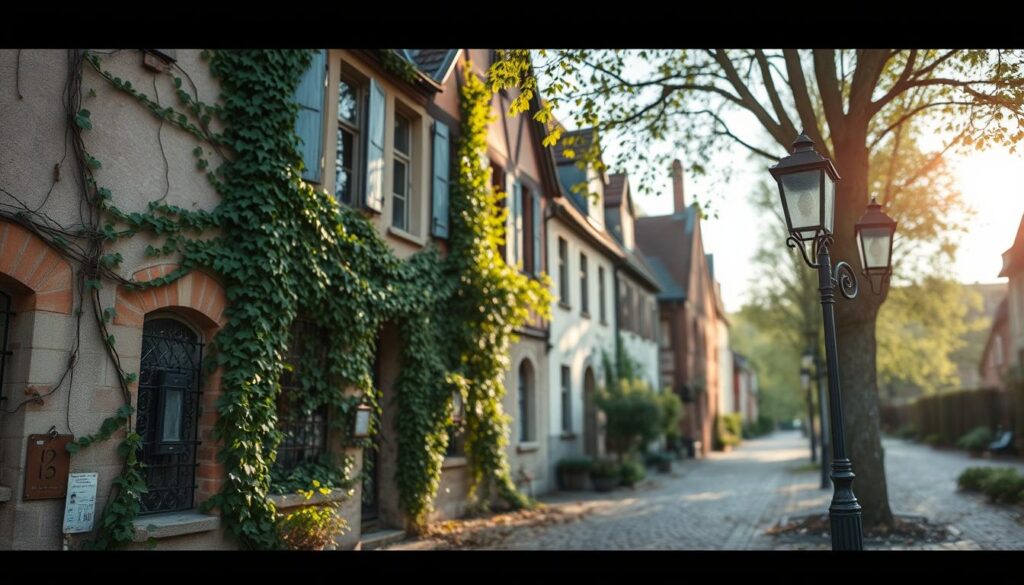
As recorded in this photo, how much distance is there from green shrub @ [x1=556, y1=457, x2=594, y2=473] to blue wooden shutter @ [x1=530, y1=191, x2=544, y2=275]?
165 inches

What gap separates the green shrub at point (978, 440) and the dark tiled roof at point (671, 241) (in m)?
11.5

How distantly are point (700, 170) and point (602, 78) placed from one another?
2639 mm

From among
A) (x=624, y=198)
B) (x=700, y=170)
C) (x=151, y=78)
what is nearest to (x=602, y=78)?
(x=700, y=170)

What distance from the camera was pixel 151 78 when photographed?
7.15 meters

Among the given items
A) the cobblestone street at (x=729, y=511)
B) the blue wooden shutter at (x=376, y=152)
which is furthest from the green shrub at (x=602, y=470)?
the blue wooden shutter at (x=376, y=152)

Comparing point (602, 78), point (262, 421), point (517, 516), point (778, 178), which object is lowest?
point (517, 516)

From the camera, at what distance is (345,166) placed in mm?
10273

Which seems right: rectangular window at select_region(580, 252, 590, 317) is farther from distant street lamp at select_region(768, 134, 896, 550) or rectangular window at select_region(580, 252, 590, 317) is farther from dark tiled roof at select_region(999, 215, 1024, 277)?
distant street lamp at select_region(768, 134, 896, 550)

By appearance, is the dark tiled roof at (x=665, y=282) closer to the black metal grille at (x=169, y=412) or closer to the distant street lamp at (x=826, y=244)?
the black metal grille at (x=169, y=412)

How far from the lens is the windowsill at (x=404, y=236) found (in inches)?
425

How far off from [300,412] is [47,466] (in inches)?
123

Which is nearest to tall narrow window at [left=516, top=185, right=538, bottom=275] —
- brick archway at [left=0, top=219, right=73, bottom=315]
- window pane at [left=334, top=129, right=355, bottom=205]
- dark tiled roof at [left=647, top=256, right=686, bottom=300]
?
window pane at [left=334, top=129, right=355, bottom=205]

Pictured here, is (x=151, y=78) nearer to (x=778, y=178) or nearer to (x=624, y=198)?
(x=778, y=178)

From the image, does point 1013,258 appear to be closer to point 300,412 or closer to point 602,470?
point 602,470
